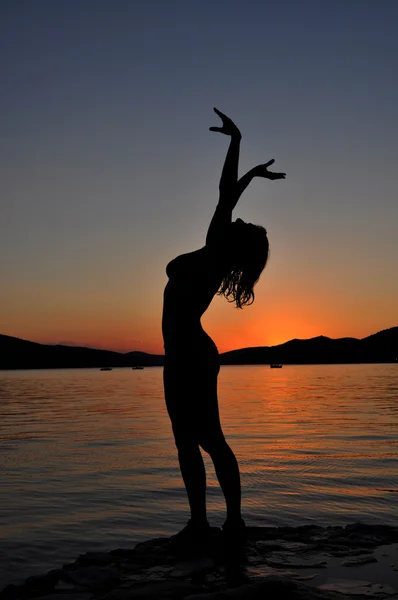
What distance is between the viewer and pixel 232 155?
4.47m

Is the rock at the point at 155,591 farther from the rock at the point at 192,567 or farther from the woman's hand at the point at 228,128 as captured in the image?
the woman's hand at the point at 228,128

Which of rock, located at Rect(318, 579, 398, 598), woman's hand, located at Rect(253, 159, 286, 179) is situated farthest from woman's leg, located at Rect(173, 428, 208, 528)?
woman's hand, located at Rect(253, 159, 286, 179)

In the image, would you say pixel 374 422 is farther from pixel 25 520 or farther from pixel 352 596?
pixel 352 596

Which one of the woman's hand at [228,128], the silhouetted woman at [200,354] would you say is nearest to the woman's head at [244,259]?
the silhouetted woman at [200,354]

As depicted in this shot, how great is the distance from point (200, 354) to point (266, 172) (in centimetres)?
153

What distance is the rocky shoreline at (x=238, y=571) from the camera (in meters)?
3.13

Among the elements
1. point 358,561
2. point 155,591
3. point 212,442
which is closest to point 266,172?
point 212,442

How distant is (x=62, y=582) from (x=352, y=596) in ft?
5.45

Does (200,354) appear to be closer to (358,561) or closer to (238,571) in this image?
(238,571)

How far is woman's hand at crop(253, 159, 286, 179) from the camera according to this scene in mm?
4680

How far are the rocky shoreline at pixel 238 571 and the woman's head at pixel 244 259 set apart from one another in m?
1.80

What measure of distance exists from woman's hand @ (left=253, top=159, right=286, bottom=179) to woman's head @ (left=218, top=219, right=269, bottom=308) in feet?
→ 1.39

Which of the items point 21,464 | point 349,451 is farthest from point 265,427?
point 21,464

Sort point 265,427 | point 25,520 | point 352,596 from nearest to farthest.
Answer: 1. point 352,596
2. point 25,520
3. point 265,427
